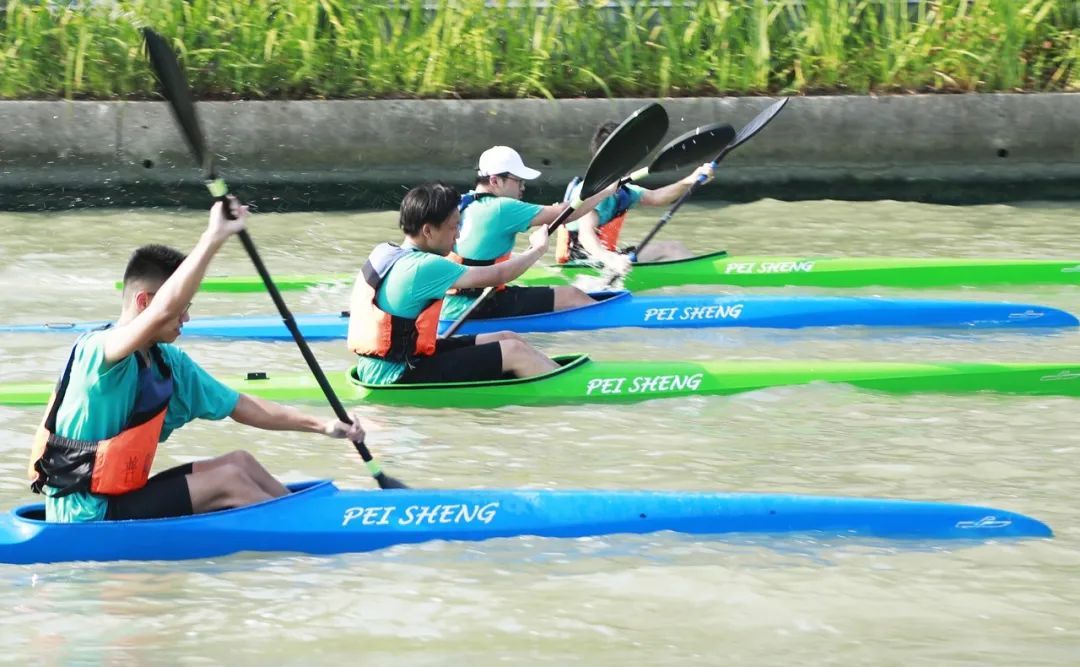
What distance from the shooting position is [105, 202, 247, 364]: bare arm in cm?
384

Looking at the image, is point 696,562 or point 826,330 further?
point 826,330

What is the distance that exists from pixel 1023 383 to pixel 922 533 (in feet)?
7.21

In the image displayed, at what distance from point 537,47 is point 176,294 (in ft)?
27.5

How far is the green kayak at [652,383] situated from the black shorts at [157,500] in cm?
192

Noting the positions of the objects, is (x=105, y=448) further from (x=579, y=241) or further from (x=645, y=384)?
(x=579, y=241)

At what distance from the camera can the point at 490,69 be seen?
38.9 ft

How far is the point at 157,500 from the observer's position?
14.6 feet

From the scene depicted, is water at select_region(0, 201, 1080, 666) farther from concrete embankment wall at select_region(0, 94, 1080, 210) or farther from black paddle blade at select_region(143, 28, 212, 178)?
concrete embankment wall at select_region(0, 94, 1080, 210)

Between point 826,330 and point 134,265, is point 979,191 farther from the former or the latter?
point 134,265

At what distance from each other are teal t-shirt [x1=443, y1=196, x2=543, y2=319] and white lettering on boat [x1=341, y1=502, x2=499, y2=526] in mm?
3077

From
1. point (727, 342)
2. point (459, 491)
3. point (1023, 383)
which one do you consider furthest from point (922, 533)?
point (727, 342)

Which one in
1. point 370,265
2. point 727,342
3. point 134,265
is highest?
point 134,265

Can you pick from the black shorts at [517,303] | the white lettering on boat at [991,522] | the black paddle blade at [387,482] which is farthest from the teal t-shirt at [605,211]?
the white lettering on boat at [991,522]

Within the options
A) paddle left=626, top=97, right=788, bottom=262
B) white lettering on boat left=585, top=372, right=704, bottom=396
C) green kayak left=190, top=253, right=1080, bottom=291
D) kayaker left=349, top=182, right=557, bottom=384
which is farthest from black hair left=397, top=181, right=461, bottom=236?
paddle left=626, top=97, right=788, bottom=262
